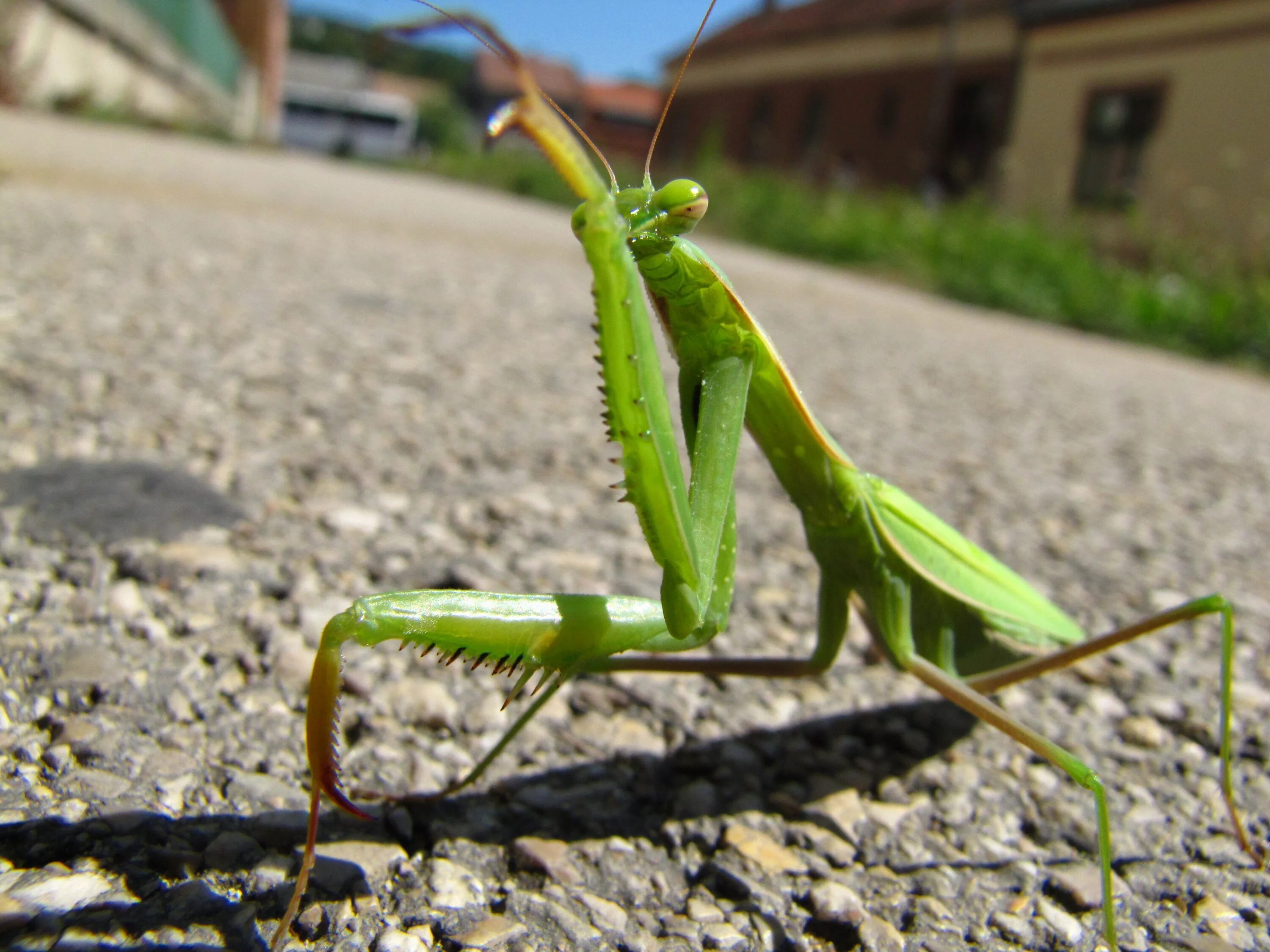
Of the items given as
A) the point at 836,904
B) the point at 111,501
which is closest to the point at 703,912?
the point at 836,904

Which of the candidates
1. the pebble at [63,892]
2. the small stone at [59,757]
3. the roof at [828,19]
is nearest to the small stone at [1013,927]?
the pebble at [63,892]

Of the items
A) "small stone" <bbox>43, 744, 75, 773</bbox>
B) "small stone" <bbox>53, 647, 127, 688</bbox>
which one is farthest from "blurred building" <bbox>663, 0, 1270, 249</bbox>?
"small stone" <bbox>43, 744, 75, 773</bbox>

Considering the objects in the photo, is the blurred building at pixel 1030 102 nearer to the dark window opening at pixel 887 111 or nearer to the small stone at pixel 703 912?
the dark window opening at pixel 887 111

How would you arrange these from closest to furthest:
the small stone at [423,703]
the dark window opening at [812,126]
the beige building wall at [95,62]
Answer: the small stone at [423,703], the beige building wall at [95,62], the dark window opening at [812,126]

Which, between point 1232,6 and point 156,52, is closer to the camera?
point 1232,6

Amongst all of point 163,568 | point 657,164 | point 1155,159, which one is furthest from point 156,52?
point 163,568

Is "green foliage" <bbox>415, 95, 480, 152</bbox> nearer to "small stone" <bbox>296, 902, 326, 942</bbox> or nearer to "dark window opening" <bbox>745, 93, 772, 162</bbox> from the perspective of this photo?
"dark window opening" <bbox>745, 93, 772, 162</bbox>

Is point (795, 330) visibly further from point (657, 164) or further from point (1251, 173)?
point (657, 164)
